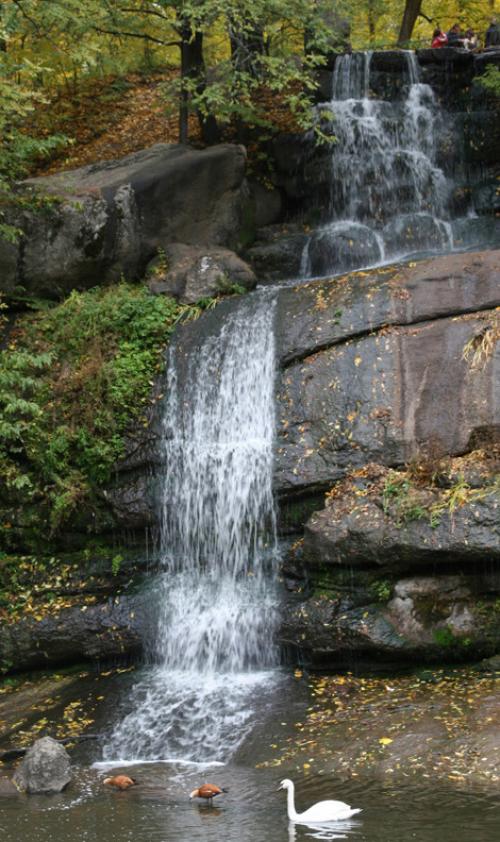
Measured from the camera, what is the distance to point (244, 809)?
7.64m

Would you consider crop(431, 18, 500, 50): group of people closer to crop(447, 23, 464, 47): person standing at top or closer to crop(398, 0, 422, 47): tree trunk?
crop(447, 23, 464, 47): person standing at top

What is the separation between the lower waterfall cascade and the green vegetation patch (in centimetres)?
315

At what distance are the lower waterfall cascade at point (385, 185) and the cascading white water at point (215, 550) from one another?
323 cm

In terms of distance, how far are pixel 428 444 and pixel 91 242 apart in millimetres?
6816

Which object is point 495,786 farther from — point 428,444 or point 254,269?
point 254,269

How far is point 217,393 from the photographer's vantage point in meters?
12.4

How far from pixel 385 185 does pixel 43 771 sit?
1171cm

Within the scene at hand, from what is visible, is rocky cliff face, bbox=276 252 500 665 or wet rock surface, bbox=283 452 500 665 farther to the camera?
rocky cliff face, bbox=276 252 500 665

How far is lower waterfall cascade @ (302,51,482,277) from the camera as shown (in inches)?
617

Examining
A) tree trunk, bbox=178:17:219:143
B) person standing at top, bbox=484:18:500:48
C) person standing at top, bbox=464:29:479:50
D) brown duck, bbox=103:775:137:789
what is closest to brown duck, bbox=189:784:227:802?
brown duck, bbox=103:775:137:789

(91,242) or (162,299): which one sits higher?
(91,242)

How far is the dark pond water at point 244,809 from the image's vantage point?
22.2ft

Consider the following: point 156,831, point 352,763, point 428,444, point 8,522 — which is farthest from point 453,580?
point 8,522

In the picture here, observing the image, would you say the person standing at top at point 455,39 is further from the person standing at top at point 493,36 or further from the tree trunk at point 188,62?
the tree trunk at point 188,62
